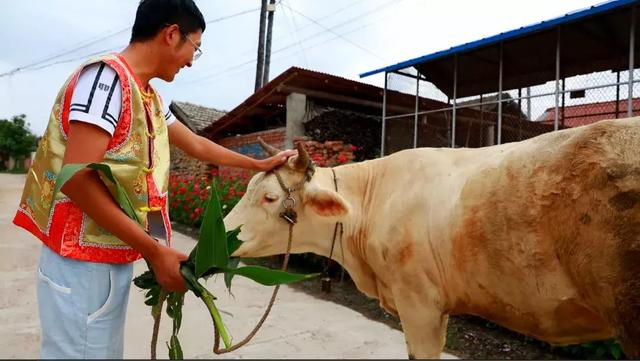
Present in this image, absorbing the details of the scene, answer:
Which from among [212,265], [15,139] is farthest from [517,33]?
[15,139]

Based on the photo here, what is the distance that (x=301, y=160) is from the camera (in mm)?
2627

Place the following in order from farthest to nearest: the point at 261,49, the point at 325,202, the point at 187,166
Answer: the point at 261,49 → the point at 187,166 → the point at 325,202

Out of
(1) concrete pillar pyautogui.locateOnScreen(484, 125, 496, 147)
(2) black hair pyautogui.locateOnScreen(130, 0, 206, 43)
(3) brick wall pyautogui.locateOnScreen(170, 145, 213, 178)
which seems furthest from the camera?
(3) brick wall pyautogui.locateOnScreen(170, 145, 213, 178)

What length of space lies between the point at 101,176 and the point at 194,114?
15.0 metres

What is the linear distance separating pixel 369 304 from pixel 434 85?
5894mm

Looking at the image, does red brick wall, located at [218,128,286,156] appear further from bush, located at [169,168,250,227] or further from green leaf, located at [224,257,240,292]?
green leaf, located at [224,257,240,292]

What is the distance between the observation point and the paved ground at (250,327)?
3.47 meters

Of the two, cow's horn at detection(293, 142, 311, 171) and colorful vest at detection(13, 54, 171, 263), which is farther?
cow's horn at detection(293, 142, 311, 171)

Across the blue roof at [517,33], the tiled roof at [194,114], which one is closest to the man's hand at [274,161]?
the blue roof at [517,33]

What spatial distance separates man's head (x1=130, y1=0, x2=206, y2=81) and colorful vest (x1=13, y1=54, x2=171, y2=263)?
0.13 metres

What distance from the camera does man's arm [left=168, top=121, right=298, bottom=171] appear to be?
214 cm

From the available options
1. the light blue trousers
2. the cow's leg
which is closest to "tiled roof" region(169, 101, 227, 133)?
the cow's leg

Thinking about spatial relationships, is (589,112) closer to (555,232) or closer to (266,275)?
(555,232)

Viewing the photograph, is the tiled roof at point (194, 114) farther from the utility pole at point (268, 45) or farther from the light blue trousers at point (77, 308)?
the light blue trousers at point (77, 308)
